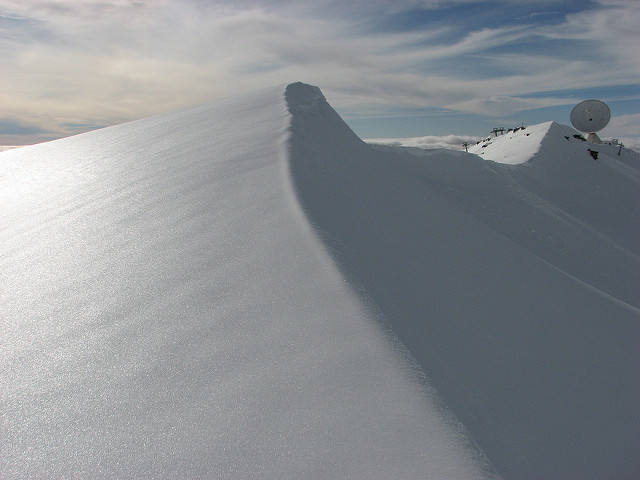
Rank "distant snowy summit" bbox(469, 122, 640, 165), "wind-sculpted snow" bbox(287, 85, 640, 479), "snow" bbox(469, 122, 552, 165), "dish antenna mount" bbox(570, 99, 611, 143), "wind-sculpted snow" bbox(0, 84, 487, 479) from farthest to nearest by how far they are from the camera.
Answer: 1. "dish antenna mount" bbox(570, 99, 611, 143)
2. "distant snowy summit" bbox(469, 122, 640, 165)
3. "snow" bbox(469, 122, 552, 165)
4. "wind-sculpted snow" bbox(287, 85, 640, 479)
5. "wind-sculpted snow" bbox(0, 84, 487, 479)

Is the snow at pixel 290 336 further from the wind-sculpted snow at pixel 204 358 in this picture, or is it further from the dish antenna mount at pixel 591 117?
the dish antenna mount at pixel 591 117

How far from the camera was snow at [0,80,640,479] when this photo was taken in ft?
5.10

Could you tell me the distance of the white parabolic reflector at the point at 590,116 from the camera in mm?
22531

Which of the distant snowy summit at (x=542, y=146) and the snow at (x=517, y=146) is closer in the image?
the snow at (x=517, y=146)

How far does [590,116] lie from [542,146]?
9560mm

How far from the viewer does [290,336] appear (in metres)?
1.96

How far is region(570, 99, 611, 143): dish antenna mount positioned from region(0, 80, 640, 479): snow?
22.5m

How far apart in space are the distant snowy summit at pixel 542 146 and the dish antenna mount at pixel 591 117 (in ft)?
1.65

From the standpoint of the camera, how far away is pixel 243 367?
1.83 metres

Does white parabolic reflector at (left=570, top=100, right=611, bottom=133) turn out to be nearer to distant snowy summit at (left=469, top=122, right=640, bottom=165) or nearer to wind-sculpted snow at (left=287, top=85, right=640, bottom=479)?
distant snowy summit at (left=469, top=122, right=640, bottom=165)

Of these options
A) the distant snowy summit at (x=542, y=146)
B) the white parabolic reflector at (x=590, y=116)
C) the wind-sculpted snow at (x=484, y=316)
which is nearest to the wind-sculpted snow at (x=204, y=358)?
the wind-sculpted snow at (x=484, y=316)

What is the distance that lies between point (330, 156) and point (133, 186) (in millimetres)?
2026

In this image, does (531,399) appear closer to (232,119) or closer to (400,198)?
(400,198)

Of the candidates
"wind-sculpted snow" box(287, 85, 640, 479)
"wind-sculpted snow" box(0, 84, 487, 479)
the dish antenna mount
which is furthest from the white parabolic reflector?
"wind-sculpted snow" box(0, 84, 487, 479)
